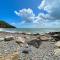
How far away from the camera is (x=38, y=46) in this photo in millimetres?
5383

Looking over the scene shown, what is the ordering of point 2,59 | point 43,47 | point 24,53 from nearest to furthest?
Answer: 1. point 2,59
2. point 24,53
3. point 43,47

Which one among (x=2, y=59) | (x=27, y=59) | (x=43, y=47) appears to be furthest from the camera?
(x=43, y=47)

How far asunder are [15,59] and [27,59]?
0.43m

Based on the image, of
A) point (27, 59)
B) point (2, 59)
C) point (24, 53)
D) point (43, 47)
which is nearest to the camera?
point (2, 59)

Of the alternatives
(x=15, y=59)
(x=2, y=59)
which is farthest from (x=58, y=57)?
(x=2, y=59)

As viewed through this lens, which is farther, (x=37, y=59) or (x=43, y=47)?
(x=43, y=47)

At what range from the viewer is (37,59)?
3.99 metres

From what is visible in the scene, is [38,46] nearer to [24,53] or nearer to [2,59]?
[24,53]

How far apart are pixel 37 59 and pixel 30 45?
1.43 metres

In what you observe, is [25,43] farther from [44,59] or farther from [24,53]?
[44,59]

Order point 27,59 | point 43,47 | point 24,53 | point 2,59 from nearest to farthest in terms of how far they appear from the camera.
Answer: point 2,59
point 27,59
point 24,53
point 43,47

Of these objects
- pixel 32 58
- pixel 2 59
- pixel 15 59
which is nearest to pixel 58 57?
pixel 32 58

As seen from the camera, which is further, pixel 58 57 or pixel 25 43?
pixel 25 43

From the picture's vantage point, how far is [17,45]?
5.41 metres
